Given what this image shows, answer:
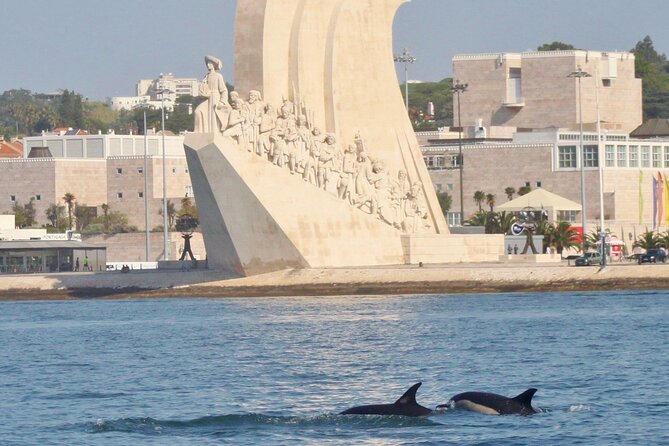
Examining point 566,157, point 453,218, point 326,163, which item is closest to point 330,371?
point 326,163

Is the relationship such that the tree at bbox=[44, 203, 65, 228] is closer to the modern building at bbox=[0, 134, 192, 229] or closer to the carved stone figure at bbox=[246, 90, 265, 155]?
the modern building at bbox=[0, 134, 192, 229]

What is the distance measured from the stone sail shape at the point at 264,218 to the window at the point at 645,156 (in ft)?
116

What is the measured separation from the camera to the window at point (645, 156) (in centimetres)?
9419

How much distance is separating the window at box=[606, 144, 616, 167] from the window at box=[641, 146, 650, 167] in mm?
2769

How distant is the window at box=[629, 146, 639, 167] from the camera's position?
3671 inches

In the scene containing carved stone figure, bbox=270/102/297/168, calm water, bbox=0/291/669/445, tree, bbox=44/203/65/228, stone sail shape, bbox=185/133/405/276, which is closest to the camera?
calm water, bbox=0/291/669/445

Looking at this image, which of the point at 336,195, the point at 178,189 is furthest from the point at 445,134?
the point at 336,195

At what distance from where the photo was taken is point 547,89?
104062 millimetres

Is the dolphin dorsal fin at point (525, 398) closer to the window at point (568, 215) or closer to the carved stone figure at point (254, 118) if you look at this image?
the carved stone figure at point (254, 118)

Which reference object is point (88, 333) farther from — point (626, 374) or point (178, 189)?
point (178, 189)

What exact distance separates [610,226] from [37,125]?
95.2m

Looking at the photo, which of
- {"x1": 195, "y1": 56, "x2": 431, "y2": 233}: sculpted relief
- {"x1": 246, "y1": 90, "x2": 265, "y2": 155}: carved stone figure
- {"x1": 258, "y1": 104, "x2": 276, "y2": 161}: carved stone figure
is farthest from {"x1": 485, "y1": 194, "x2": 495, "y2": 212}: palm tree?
{"x1": 246, "y1": 90, "x2": 265, "y2": 155}: carved stone figure

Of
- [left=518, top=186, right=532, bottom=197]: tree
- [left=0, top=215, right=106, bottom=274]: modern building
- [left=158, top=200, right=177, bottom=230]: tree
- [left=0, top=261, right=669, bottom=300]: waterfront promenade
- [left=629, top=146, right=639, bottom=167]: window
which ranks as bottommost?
[left=0, top=261, right=669, bottom=300]: waterfront promenade

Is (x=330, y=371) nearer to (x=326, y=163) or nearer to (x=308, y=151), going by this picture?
(x=308, y=151)
